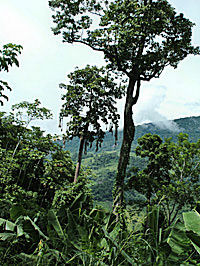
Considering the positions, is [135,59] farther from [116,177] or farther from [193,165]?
[193,165]

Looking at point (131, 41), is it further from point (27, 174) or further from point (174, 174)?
point (174, 174)

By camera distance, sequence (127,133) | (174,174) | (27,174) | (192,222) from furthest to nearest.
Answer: (174,174) → (127,133) → (27,174) → (192,222)

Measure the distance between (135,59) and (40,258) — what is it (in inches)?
334

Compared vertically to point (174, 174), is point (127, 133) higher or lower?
higher

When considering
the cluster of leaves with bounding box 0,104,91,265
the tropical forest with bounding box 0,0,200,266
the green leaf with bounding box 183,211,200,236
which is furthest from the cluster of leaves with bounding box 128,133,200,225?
the green leaf with bounding box 183,211,200,236

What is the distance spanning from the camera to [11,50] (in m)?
1.96

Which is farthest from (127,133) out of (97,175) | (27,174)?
(27,174)

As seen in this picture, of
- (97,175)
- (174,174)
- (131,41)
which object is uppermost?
(131,41)

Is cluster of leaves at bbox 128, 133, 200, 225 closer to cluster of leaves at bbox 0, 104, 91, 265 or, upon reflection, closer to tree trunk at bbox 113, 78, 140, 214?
tree trunk at bbox 113, 78, 140, 214

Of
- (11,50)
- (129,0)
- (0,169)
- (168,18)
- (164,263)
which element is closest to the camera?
(164,263)

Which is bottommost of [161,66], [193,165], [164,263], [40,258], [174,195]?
[174,195]

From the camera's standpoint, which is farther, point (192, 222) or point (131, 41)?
point (131, 41)

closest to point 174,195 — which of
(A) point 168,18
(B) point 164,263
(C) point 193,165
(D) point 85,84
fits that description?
(C) point 193,165

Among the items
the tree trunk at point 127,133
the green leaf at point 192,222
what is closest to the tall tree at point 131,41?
the tree trunk at point 127,133
